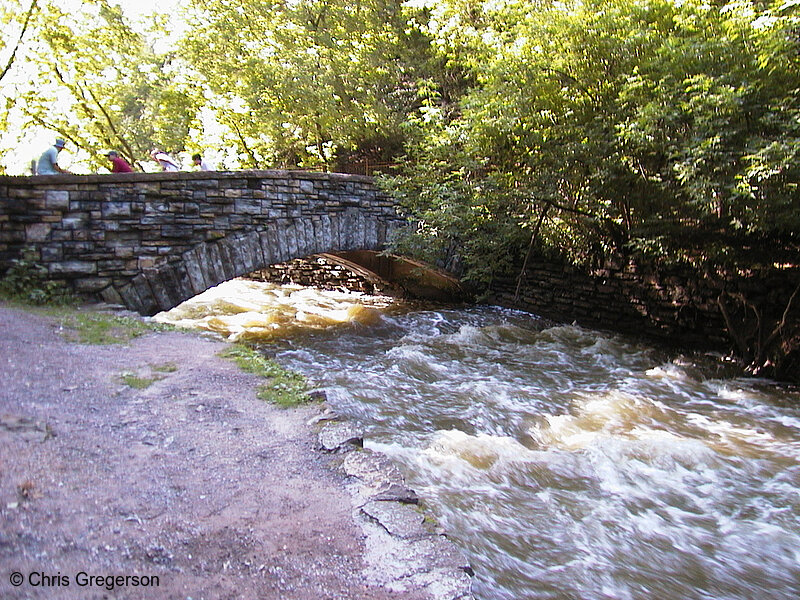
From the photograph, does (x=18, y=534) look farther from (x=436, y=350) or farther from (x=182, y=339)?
(x=436, y=350)

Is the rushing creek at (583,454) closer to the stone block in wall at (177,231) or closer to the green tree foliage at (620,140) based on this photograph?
the green tree foliage at (620,140)

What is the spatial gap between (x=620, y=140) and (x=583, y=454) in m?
3.97

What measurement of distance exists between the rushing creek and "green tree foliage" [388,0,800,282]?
5.47ft

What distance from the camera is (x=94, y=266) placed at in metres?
6.53

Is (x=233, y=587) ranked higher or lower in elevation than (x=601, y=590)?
higher

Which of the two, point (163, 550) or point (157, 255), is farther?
point (157, 255)

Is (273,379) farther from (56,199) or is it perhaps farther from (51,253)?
(56,199)

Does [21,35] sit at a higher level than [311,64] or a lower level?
higher

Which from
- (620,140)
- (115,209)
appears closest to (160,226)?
(115,209)

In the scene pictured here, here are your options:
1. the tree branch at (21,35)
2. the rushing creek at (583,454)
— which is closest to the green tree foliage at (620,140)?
the rushing creek at (583,454)

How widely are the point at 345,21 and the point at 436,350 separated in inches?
366

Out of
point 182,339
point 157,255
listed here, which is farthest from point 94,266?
point 182,339

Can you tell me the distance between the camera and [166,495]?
2.30 metres

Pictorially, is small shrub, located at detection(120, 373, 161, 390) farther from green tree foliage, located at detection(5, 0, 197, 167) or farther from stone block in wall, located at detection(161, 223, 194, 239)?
green tree foliage, located at detection(5, 0, 197, 167)
